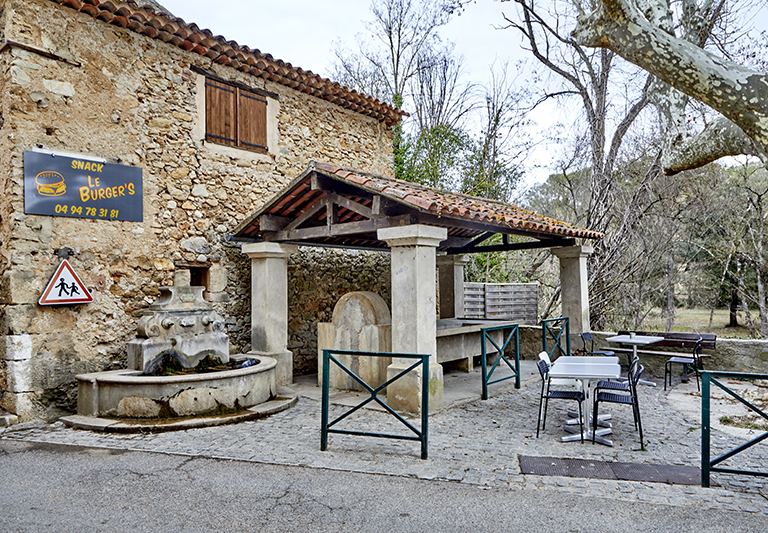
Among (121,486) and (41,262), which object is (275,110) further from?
(121,486)

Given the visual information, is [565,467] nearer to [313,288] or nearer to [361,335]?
[361,335]

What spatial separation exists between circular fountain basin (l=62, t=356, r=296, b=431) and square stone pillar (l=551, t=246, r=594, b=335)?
591 centimetres

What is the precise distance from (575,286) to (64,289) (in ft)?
26.4

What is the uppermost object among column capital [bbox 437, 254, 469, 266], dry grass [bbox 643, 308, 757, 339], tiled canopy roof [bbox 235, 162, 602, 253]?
tiled canopy roof [bbox 235, 162, 602, 253]

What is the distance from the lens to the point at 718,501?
3.61m

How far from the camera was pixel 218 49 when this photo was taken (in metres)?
7.69

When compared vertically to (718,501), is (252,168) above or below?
above

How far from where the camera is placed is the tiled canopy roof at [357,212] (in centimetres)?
609

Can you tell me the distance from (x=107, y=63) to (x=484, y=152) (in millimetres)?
11534

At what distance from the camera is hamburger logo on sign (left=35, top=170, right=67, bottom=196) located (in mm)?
6141

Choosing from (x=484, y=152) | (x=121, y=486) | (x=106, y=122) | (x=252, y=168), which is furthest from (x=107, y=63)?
(x=484, y=152)

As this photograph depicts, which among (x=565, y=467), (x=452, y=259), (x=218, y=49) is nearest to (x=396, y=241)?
(x=565, y=467)

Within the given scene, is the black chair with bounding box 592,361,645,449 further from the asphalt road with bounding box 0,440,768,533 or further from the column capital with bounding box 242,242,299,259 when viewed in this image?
the column capital with bounding box 242,242,299,259

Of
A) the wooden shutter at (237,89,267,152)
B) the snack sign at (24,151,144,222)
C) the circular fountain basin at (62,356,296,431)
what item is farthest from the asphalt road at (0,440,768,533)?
the wooden shutter at (237,89,267,152)
